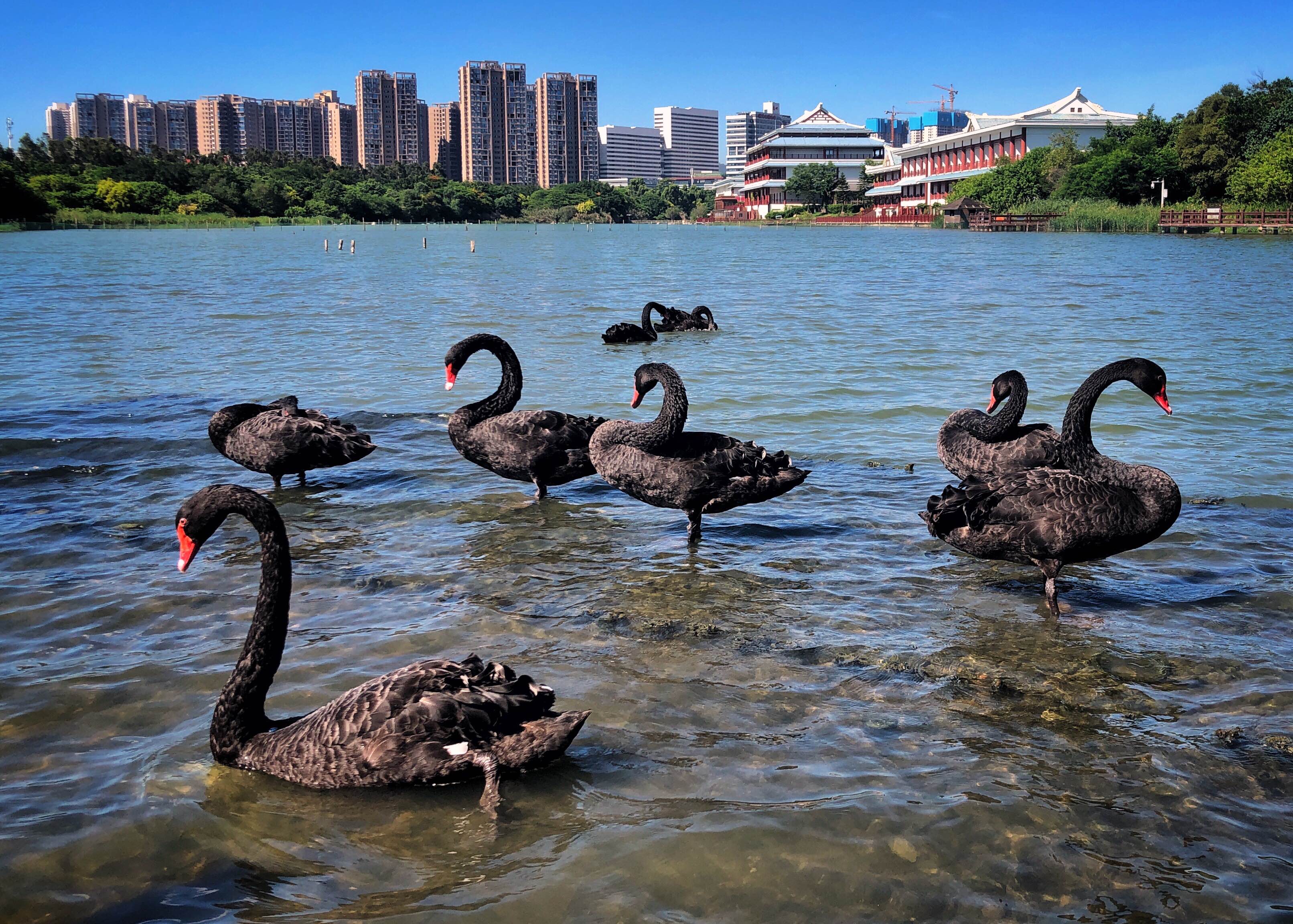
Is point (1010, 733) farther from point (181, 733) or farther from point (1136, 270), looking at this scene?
point (1136, 270)

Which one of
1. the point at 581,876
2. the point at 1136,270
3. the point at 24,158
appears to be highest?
the point at 24,158

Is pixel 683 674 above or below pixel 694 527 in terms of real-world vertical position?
below

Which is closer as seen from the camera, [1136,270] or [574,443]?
[574,443]

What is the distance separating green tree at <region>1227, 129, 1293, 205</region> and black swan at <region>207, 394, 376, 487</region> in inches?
2144

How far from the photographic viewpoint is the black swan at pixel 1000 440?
6.84 meters

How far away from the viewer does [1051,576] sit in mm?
5445

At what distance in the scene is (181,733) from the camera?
4.08 metres

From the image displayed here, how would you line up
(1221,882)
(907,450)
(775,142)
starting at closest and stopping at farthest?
1. (1221,882)
2. (907,450)
3. (775,142)

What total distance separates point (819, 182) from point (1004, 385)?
12013cm

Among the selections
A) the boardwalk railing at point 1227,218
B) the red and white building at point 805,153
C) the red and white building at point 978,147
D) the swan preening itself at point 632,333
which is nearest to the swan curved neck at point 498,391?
the swan preening itself at point 632,333

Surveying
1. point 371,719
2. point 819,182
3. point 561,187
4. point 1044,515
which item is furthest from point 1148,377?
point 561,187

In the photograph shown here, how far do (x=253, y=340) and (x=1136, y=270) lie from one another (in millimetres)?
24428

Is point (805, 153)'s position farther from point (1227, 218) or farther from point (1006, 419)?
point (1006, 419)

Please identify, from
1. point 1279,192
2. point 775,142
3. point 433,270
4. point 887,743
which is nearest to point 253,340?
point 887,743
